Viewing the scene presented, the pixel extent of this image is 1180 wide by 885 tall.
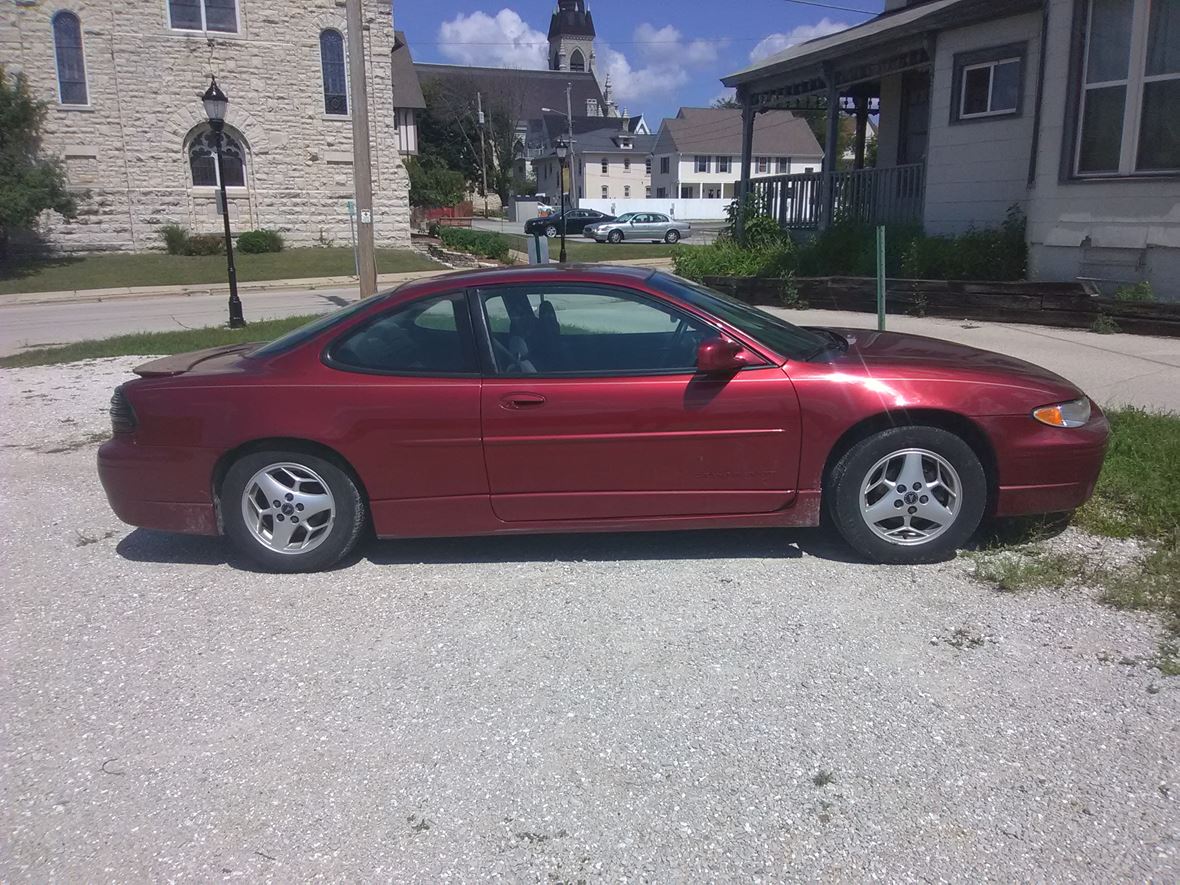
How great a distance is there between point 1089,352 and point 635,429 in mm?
7046

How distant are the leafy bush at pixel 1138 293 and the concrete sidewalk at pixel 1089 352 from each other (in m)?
0.54

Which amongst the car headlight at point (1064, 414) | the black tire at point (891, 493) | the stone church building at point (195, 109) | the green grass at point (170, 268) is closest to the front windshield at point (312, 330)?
the black tire at point (891, 493)

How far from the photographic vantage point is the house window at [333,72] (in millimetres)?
34156

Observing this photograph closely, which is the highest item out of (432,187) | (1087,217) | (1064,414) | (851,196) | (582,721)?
(432,187)

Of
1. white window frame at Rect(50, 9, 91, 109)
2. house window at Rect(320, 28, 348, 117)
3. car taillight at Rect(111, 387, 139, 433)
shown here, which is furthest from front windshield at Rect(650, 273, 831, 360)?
white window frame at Rect(50, 9, 91, 109)

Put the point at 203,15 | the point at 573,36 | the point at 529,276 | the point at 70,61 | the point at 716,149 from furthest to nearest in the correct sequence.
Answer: the point at 573,36 → the point at 716,149 → the point at 203,15 → the point at 70,61 → the point at 529,276

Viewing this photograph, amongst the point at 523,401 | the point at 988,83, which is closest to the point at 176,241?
the point at 988,83

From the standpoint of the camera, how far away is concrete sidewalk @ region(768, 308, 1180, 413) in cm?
809

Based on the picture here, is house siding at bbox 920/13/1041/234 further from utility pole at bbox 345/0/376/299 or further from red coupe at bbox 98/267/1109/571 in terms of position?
red coupe at bbox 98/267/1109/571

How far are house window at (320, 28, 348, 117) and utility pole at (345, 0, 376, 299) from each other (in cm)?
2004

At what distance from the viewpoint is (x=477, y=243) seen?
109 ft

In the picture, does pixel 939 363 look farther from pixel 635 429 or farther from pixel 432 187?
pixel 432 187

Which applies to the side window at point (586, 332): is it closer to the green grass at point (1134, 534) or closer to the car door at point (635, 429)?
the car door at point (635, 429)

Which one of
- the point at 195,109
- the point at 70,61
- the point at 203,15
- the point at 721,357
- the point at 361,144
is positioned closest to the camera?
the point at 721,357
